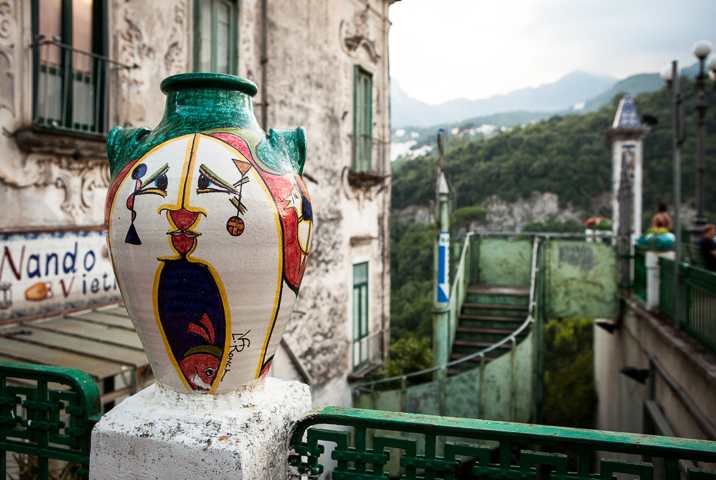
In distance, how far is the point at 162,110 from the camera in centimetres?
573

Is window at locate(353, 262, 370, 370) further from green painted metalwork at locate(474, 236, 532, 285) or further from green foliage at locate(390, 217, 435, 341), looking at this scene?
green foliage at locate(390, 217, 435, 341)

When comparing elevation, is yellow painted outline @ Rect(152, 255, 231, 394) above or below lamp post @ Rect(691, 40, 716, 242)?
below

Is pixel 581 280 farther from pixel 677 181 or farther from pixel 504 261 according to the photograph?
pixel 677 181

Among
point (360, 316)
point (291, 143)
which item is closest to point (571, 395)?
point (360, 316)

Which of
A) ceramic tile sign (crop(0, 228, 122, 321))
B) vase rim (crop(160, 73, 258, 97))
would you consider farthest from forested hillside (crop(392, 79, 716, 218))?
vase rim (crop(160, 73, 258, 97))

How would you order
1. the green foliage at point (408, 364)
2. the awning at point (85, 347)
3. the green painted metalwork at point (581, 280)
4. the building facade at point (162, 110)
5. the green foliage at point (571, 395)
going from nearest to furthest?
the awning at point (85, 347) < the building facade at point (162, 110) < the green painted metalwork at point (581, 280) < the green foliage at point (408, 364) < the green foliage at point (571, 395)

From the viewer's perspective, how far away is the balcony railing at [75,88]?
175 inches

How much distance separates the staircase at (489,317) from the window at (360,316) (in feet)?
5.99

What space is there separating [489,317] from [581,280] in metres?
1.81

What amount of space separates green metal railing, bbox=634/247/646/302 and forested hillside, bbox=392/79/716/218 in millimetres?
18682

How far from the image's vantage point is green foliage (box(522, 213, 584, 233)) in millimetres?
27906

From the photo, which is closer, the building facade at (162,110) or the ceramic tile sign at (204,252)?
the ceramic tile sign at (204,252)

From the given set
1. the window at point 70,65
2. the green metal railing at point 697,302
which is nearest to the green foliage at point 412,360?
the green metal railing at point 697,302
